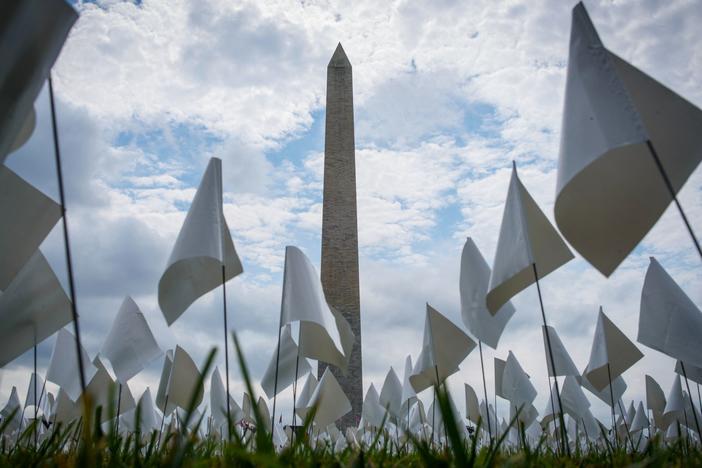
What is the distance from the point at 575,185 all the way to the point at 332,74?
1018 cm

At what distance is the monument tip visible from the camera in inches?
454

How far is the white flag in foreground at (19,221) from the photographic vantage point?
175cm

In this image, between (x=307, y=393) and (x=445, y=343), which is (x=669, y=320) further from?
(x=307, y=393)

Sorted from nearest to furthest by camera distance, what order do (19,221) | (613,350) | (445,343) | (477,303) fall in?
1. (19,221)
2. (477,303)
3. (445,343)
4. (613,350)

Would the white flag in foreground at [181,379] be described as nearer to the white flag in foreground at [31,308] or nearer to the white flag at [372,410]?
the white flag in foreground at [31,308]

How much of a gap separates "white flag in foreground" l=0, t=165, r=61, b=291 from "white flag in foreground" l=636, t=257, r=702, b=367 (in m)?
3.23

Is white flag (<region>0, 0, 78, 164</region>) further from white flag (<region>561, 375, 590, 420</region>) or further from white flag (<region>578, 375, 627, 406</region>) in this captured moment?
white flag (<region>578, 375, 627, 406</region>)

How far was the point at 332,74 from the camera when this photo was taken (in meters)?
11.5

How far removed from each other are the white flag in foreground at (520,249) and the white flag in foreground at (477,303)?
36.7 inches

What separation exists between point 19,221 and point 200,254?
98 centimetres

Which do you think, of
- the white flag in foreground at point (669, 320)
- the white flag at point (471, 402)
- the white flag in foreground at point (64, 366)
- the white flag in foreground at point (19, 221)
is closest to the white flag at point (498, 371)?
the white flag at point (471, 402)

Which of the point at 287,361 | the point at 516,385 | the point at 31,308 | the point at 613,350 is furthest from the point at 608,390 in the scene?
the point at 31,308

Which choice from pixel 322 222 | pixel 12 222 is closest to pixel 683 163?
pixel 12 222

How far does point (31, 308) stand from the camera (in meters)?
2.29
